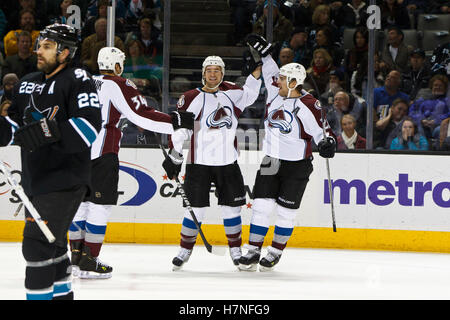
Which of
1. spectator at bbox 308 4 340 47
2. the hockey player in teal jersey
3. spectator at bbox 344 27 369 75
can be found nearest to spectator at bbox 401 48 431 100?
spectator at bbox 344 27 369 75

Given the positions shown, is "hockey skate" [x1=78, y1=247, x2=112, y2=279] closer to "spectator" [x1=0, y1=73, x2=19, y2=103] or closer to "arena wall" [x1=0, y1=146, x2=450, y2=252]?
"arena wall" [x1=0, y1=146, x2=450, y2=252]

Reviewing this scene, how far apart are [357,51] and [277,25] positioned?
2.19ft

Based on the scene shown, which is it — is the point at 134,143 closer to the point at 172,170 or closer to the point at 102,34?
the point at 102,34

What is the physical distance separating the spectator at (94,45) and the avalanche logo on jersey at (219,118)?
167cm

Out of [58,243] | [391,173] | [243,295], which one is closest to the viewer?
[58,243]

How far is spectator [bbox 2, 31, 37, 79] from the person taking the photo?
7.03 m

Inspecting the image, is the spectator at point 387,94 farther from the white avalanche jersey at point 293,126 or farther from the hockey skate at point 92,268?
the hockey skate at point 92,268

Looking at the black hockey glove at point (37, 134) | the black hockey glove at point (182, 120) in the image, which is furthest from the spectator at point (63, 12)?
the black hockey glove at point (37, 134)

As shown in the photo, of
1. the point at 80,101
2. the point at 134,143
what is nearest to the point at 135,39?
the point at 134,143

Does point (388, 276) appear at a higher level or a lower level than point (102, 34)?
lower

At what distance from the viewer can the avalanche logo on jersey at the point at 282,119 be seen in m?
5.60

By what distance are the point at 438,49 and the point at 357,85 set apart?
0.74 metres

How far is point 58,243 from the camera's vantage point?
132 inches

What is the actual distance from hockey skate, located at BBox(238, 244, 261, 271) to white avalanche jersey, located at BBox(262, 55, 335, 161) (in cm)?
61
